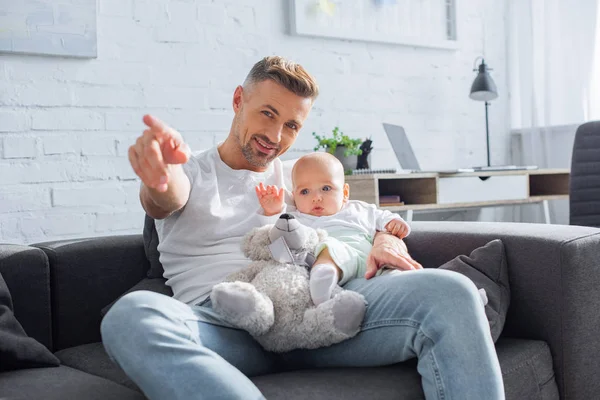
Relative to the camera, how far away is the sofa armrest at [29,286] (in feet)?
5.37

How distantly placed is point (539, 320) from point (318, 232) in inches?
21.0

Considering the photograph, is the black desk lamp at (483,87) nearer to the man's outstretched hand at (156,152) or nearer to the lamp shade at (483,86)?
the lamp shade at (483,86)

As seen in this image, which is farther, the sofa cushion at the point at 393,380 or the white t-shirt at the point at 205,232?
the white t-shirt at the point at 205,232

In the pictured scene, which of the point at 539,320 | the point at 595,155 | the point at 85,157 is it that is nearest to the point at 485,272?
the point at 539,320

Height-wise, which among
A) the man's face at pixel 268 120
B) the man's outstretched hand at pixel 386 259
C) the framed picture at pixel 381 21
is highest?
the framed picture at pixel 381 21

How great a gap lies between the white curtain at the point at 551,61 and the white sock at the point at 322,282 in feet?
8.50

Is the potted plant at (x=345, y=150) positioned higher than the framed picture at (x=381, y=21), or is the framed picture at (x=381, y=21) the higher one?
the framed picture at (x=381, y=21)

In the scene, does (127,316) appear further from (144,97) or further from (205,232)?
(144,97)

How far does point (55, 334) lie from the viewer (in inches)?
68.3

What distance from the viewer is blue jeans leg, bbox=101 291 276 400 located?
1.10 metres

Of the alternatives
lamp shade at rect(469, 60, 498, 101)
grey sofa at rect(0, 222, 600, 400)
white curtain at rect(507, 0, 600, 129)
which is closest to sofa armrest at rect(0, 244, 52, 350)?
grey sofa at rect(0, 222, 600, 400)

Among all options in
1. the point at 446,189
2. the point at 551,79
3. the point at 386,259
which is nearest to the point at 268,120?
the point at 386,259

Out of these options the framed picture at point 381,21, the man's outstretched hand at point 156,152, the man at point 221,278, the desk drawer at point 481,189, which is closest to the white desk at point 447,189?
the desk drawer at point 481,189

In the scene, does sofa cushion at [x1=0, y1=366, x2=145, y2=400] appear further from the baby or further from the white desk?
the white desk
